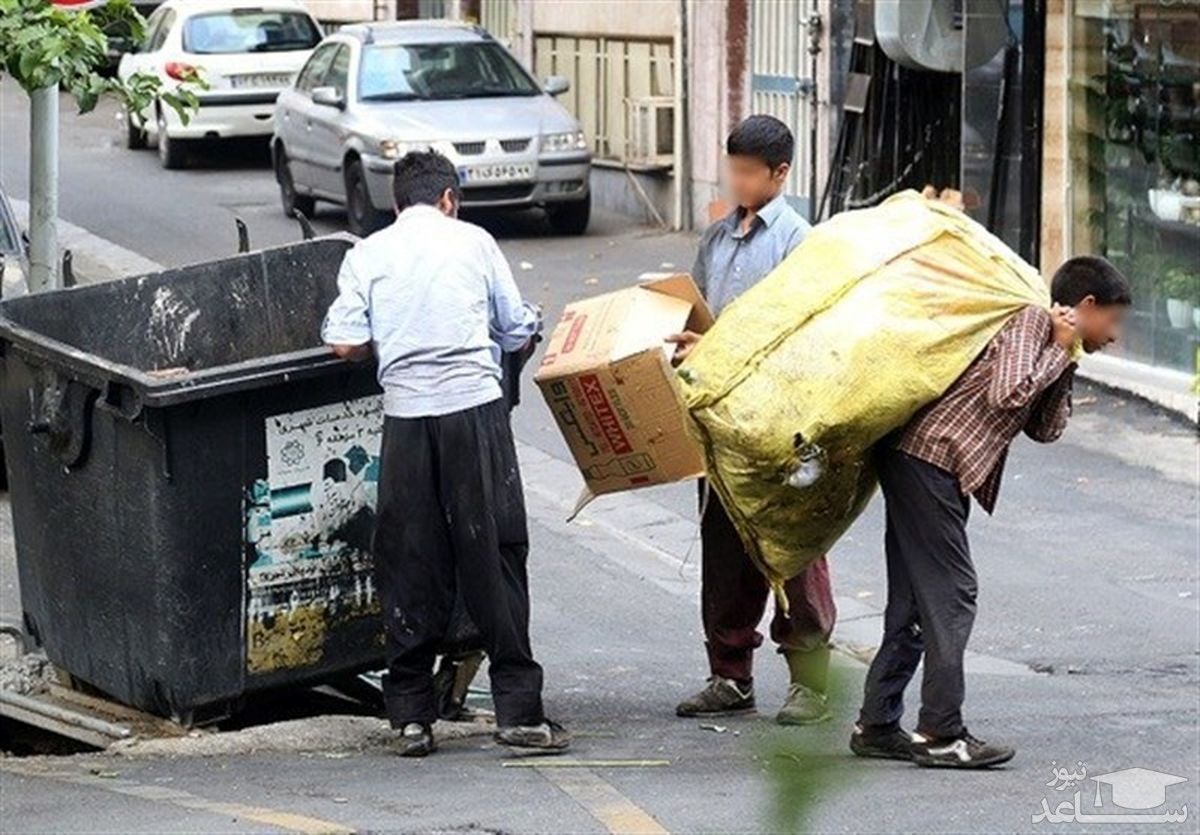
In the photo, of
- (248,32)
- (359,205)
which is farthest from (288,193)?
(248,32)

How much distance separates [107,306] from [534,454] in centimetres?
515

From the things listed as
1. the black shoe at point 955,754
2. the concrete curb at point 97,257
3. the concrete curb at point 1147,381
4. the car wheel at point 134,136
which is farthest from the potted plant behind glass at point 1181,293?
the car wheel at point 134,136

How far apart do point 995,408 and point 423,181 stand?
5.44ft

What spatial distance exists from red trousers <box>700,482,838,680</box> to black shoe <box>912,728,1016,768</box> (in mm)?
622

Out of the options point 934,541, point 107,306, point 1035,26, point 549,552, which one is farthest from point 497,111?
point 934,541

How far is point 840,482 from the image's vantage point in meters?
6.23

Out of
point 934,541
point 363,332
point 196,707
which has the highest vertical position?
point 363,332

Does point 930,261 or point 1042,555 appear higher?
point 930,261

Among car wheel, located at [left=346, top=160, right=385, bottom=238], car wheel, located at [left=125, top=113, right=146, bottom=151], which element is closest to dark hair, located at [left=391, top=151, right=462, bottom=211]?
car wheel, located at [left=346, top=160, right=385, bottom=238]

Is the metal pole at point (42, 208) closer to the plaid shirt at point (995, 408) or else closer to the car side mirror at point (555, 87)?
the plaid shirt at point (995, 408)

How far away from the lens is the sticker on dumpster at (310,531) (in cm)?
668

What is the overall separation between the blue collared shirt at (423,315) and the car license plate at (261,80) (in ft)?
59.0

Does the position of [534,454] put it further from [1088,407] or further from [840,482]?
[840,482]

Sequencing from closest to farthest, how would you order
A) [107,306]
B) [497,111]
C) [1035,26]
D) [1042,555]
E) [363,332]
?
[363,332]
[107,306]
[1042,555]
[1035,26]
[497,111]
